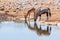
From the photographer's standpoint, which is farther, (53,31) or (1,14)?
(1,14)

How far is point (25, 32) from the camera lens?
768 inches

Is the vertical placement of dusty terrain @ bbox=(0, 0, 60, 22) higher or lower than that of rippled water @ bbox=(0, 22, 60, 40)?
higher

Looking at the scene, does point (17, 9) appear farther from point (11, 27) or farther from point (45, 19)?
point (11, 27)

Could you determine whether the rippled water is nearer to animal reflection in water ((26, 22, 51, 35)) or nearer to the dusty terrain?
animal reflection in water ((26, 22, 51, 35))

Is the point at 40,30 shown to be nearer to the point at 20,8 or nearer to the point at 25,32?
the point at 25,32

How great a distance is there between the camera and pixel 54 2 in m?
29.5

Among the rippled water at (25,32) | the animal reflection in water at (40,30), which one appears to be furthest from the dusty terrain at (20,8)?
the animal reflection in water at (40,30)

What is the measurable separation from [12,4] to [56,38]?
41.0ft

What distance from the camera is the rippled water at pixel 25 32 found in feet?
58.5

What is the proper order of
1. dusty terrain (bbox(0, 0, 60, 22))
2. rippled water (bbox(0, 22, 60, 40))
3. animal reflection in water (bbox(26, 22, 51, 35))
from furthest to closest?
dusty terrain (bbox(0, 0, 60, 22)) < animal reflection in water (bbox(26, 22, 51, 35)) < rippled water (bbox(0, 22, 60, 40))

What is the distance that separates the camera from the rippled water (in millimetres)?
17844

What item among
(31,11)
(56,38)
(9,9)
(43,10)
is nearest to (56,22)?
(43,10)

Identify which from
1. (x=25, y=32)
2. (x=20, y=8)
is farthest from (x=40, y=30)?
(x=20, y=8)

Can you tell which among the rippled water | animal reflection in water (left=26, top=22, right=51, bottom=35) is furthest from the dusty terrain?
animal reflection in water (left=26, top=22, right=51, bottom=35)
